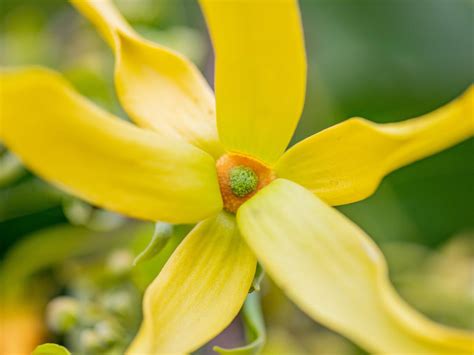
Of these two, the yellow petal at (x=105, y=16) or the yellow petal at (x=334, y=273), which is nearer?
the yellow petal at (x=334, y=273)

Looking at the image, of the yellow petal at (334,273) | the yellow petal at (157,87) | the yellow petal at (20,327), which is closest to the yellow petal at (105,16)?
the yellow petal at (157,87)

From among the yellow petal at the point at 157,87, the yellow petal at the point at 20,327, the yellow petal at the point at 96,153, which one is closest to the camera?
the yellow petal at the point at 96,153

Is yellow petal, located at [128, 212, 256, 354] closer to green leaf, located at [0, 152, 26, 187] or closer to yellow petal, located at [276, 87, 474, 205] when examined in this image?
yellow petal, located at [276, 87, 474, 205]

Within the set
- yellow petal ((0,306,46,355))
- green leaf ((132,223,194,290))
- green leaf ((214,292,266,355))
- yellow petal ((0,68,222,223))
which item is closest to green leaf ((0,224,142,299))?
yellow petal ((0,306,46,355))

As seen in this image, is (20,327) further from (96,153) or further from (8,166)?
(96,153)

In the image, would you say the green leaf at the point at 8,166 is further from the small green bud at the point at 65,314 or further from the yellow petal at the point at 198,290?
the yellow petal at the point at 198,290

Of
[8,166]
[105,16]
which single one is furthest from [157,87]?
[8,166]
